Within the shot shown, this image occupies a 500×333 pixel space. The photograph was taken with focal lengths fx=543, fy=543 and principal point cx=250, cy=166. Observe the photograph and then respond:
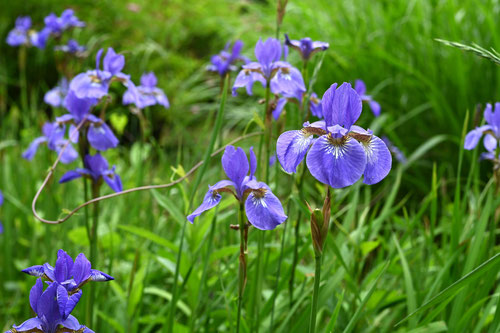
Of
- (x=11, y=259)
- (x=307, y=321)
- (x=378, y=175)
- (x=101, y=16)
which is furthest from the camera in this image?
(x=101, y=16)

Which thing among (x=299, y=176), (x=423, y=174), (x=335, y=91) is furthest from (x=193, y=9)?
(x=335, y=91)

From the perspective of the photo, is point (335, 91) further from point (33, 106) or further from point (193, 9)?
point (193, 9)

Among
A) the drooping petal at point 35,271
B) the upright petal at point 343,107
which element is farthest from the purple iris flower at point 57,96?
the upright petal at point 343,107

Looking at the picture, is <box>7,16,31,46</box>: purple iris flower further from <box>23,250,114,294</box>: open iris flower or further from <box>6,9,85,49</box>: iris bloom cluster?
<box>23,250,114,294</box>: open iris flower

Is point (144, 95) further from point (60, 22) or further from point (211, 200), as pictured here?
point (211, 200)

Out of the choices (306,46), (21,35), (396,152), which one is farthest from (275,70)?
(21,35)

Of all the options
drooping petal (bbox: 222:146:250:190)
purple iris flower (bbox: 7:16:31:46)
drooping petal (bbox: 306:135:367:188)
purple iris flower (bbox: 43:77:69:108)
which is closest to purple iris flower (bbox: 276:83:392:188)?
drooping petal (bbox: 306:135:367:188)
